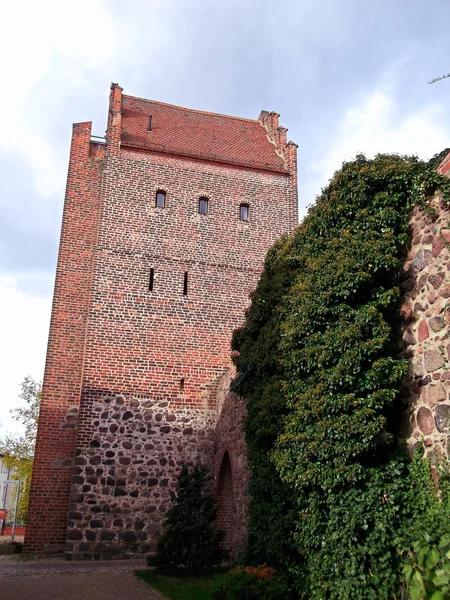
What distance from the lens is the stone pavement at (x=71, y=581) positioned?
329 inches

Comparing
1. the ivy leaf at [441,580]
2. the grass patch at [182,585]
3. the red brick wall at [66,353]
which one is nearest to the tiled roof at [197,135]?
the red brick wall at [66,353]

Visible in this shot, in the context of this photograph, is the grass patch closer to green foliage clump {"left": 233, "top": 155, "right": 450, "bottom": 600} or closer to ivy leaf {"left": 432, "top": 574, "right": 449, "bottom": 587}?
green foliage clump {"left": 233, "top": 155, "right": 450, "bottom": 600}

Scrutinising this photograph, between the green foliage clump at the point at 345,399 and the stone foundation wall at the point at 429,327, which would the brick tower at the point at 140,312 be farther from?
the stone foundation wall at the point at 429,327

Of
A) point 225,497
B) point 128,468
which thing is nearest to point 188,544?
point 225,497

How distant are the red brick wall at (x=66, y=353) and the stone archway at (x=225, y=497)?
3.71 meters

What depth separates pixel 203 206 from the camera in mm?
16422

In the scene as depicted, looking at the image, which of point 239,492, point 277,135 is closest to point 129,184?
point 277,135

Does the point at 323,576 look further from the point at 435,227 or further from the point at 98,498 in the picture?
the point at 98,498

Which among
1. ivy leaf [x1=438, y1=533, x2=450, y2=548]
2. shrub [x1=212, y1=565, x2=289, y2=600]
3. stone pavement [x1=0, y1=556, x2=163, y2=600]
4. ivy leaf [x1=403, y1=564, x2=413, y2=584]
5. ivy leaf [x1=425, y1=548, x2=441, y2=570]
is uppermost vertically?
ivy leaf [x1=438, y1=533, x2=450, y2=548]

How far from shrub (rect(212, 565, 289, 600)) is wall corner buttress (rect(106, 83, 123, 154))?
12.4 m

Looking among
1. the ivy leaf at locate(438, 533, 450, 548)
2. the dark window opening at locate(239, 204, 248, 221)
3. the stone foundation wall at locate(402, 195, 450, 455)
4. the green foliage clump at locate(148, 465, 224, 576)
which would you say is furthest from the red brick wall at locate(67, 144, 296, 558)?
the ivy leaf at locate(438, 533, 450, 548)

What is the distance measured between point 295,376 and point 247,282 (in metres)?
8.23

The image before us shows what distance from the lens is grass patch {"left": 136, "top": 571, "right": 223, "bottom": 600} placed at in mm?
8356

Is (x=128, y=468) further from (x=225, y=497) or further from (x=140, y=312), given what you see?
(x=140, y=312)
